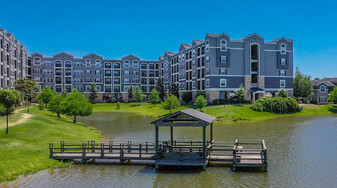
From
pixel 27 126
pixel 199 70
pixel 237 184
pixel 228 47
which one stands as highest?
pixel 228 47

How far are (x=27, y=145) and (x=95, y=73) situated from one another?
9317cm

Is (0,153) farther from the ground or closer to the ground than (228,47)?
closer to the ground

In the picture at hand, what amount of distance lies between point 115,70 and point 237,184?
108m

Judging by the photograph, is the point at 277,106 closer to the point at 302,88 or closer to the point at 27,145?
the point at 302,88

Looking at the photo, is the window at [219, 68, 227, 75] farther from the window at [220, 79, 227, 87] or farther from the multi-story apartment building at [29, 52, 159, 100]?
the multi-story apartment building at [29, 52, 159, 100]

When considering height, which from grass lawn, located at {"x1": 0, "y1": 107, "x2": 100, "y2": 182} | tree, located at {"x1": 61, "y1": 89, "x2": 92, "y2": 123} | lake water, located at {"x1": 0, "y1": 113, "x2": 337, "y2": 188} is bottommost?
lake water, located at {"x1": 0, "y1": 113, "x2": 337, "y2": 188}

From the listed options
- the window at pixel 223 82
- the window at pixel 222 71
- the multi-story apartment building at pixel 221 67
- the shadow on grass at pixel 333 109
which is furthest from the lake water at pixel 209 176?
the multi-story apartment building at pixel 221 67

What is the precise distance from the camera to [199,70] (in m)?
87.9

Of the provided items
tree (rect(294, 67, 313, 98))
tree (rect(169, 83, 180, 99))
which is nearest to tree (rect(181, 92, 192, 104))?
tree (rect(169, 83, 180, 99))

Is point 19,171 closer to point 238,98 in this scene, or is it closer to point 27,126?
point 27,126

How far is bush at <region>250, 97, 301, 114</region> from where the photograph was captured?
6675 centimetres

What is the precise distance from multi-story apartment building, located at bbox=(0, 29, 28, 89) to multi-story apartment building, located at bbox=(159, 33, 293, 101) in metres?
53.6

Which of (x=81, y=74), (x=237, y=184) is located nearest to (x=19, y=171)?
(x=237, y=184)

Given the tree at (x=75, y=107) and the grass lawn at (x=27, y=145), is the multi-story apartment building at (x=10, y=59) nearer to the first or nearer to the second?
the tree at (x=75, y=107)
